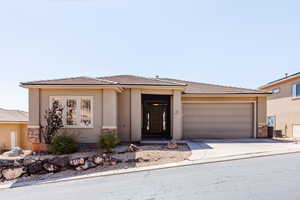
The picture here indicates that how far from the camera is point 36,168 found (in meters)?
7.46

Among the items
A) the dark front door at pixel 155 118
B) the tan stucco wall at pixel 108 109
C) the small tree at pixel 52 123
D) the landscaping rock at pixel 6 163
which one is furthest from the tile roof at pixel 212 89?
the landscaping rock at pixel 6 163

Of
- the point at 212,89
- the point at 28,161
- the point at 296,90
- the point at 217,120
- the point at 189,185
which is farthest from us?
the point at 296,90

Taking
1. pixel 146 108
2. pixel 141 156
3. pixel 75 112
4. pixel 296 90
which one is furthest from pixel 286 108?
pixel 75 112

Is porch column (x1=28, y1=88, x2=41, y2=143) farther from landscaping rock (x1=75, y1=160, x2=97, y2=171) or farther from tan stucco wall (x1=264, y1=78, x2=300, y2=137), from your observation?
tan stucco wall (x1=264, y1=78, x2=300, y2=137)

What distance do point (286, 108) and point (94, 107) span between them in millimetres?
17172

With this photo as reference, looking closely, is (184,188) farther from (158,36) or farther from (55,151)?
(158,36)

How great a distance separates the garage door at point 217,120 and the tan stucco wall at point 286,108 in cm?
660

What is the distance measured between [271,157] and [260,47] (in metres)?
8.40

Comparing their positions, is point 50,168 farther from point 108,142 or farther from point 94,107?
point 94,107

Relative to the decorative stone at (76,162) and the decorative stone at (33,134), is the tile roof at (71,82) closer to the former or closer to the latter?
the decorative stone at (33,134)

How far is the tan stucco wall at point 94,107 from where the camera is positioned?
9.73 metres

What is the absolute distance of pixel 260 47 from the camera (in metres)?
13.0

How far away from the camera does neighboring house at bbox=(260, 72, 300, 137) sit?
16266 millimetres

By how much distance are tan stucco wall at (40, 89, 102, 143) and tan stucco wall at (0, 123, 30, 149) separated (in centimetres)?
907
